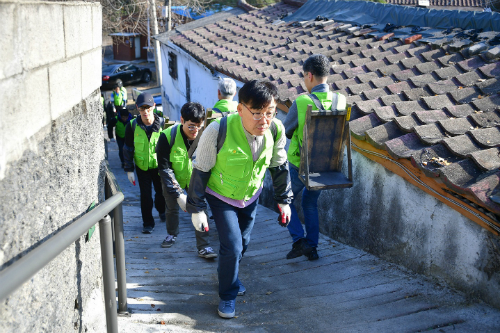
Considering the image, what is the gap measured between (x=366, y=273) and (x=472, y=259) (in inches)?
41.5

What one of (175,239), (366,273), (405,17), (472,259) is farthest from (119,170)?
(472,259)

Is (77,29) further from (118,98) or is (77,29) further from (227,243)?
(118,98)

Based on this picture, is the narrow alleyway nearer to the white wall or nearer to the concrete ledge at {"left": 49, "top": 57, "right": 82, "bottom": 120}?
the concrete ledge at {"left": 49, "top": 57, "right": 82, "bottom": 120}

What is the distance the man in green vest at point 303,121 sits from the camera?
15.2 ft

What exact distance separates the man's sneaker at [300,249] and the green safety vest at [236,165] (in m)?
1.43

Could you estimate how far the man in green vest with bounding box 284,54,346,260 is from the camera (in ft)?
15.2

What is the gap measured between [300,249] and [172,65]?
12.8 metres

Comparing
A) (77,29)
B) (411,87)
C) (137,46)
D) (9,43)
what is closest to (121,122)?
(411,87)

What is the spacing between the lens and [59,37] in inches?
99.3

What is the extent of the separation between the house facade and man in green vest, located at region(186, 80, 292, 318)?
1.38 metres

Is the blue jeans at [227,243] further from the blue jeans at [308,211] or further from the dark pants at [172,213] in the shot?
the dark pants at [172,213]

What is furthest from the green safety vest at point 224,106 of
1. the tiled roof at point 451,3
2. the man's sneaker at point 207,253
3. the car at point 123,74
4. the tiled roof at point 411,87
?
the tiled roof at point 451,3

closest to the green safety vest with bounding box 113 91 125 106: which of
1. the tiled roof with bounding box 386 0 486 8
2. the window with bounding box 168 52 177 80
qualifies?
the window with bounding box 168 52 177 80

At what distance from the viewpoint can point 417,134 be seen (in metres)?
4.52
